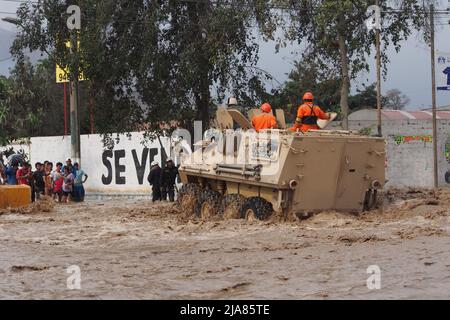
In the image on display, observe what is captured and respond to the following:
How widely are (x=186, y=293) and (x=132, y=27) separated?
48.8 ft

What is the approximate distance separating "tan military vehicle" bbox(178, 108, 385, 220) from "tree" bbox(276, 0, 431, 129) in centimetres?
637

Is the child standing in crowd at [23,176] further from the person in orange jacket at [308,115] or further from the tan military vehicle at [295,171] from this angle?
the person in orange jacket at [308,115]

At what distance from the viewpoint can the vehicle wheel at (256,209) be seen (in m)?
16.4

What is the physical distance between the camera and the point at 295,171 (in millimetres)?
15750

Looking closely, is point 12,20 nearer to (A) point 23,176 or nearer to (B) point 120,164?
(A) point 23,176

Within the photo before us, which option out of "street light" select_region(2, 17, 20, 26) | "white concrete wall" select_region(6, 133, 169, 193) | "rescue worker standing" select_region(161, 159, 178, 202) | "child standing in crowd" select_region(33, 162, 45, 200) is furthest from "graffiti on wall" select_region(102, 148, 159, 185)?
"street light" select_region(2, 17, 20, 26)

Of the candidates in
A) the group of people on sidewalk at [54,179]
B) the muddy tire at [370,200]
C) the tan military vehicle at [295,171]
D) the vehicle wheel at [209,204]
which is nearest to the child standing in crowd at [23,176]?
the group of people on sidewalk at [54,179]

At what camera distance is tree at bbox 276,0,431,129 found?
2322 centimetres

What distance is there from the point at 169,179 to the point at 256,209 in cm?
800

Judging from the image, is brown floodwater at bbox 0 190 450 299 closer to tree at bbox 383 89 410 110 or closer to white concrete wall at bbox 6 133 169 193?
white concrete wall at bbox 6 133 169 193

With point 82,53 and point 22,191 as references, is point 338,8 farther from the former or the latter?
point 22,191

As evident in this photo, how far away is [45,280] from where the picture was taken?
1050 centimetres

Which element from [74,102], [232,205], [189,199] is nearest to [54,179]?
[74,102]
